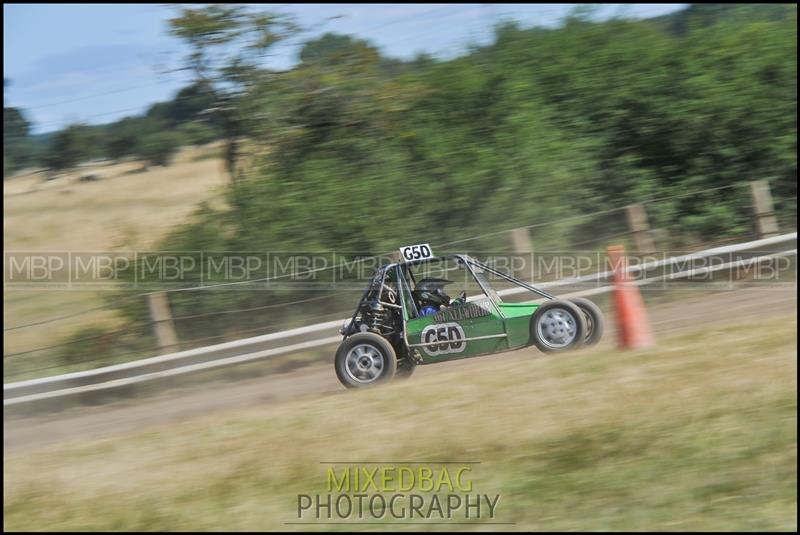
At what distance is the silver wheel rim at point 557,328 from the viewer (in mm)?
7328

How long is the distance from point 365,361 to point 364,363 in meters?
0.02

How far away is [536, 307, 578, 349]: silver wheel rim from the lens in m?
7.33

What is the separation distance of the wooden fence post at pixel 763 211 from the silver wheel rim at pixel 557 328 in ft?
18.5

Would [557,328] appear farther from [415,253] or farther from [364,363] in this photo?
[364,363]

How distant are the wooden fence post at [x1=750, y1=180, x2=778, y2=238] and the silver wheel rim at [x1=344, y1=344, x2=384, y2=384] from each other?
674 centimetres

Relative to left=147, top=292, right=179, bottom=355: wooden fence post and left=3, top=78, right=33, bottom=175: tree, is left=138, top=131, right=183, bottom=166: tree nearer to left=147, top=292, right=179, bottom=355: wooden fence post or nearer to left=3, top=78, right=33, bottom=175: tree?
left=3, top=78, right=33, bottom=175: tree

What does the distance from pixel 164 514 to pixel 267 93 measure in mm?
8641

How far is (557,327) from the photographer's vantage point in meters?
7.35

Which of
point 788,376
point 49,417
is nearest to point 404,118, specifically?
point 49,417

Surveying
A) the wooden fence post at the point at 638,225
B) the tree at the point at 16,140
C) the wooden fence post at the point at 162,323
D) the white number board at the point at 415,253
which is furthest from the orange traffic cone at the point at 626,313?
the tree at the point at 16,140

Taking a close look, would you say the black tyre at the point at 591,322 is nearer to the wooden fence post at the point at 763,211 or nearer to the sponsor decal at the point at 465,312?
the sponsor decal at the point at 465,312

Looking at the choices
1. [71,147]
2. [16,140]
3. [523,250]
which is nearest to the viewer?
[523,250]

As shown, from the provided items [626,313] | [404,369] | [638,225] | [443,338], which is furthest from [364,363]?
[638,225]

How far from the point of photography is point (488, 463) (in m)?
5.40
